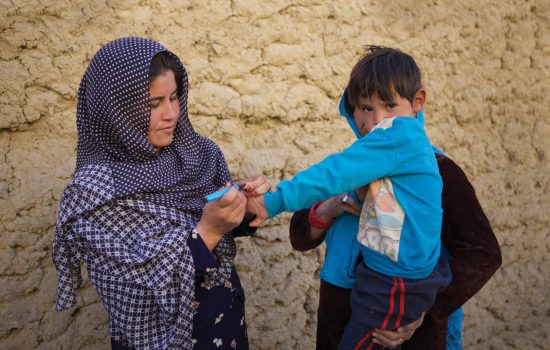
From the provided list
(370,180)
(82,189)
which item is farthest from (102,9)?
(370,180)

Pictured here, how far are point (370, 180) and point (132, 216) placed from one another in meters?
0.72

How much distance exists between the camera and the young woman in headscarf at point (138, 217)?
58.7 inches

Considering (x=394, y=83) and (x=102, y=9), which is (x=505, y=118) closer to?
(x=394, y=83)

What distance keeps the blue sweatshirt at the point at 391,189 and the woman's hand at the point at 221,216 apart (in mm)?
103

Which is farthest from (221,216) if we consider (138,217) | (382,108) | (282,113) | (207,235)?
(282,113)

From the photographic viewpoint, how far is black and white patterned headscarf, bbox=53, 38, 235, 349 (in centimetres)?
149

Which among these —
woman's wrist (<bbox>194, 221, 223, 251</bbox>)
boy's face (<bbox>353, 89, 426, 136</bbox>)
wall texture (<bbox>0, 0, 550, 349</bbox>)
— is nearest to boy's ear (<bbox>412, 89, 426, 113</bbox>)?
boy's face (<bbox>353, 89, 426, 136</bbox>)

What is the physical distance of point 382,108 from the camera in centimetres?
159

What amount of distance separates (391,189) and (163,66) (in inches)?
31.4

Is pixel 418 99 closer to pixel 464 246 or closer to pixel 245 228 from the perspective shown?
pixel 464 246

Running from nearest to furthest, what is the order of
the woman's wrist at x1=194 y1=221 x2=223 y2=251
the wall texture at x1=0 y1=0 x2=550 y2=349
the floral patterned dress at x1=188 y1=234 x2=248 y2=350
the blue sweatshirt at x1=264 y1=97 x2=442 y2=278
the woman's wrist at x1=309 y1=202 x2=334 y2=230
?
1. the blue sweatshirt at x1=264 y1=97 x2=442 y2=278
2. the woman's wrist at x1=194 y1=221 x2=223 y2=251
3. the floral patterned dress at x1=188 y1=234 x2=248 y2=350
4. the woman's wrist at x1=309 y1=202 x2=334 y2=230
5. the wall texture at x1=0 y1=0 x2=550 y2=349

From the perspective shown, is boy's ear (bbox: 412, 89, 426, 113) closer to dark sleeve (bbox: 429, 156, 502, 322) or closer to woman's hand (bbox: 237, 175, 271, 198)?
dark sleeve (bbox: 429, 156, 502, 322)

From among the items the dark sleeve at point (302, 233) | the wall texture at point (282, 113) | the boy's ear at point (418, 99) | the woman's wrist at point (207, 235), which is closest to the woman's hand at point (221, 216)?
the woman's wrist at point (207, 235)

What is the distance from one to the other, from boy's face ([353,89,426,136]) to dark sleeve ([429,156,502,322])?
26cm
